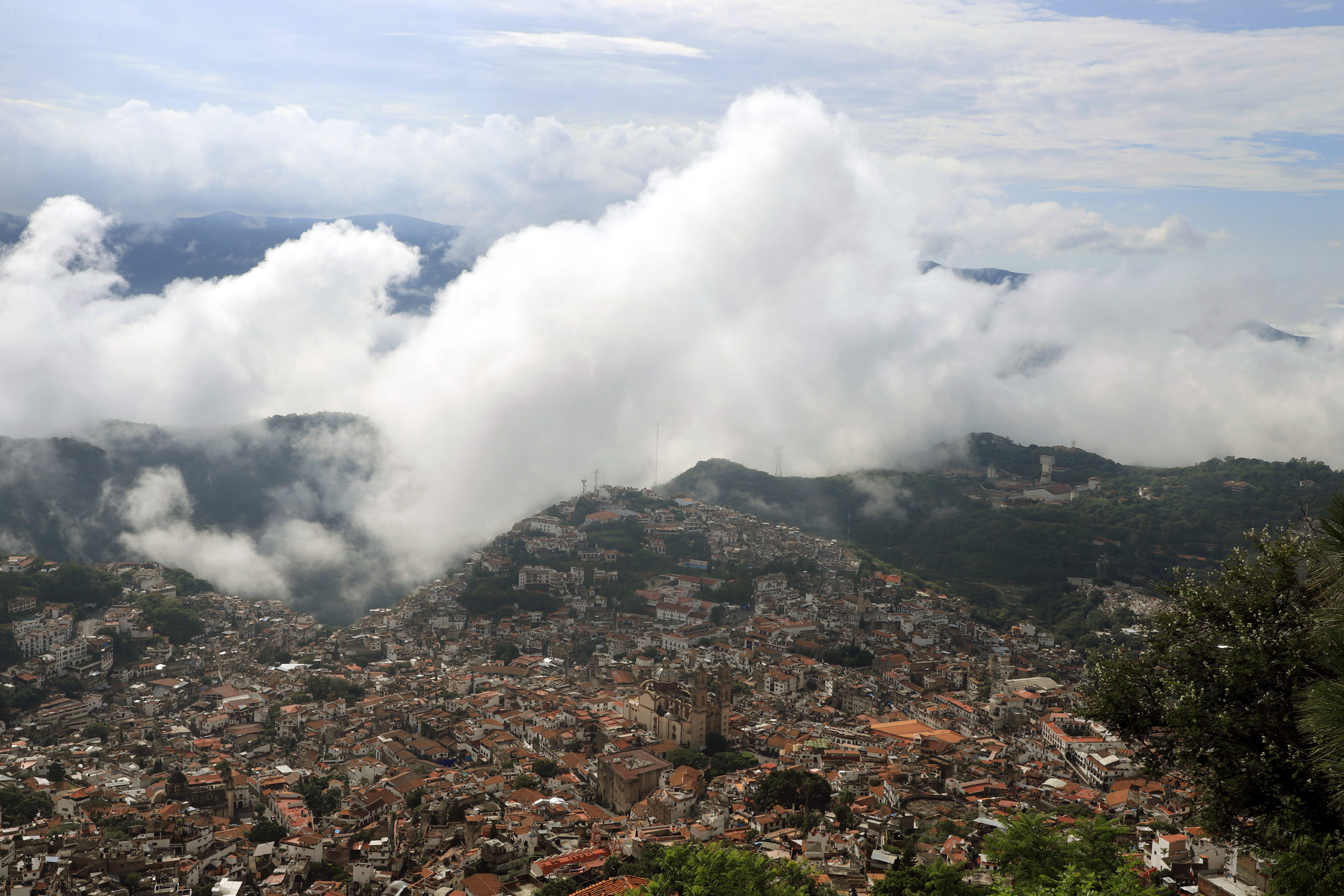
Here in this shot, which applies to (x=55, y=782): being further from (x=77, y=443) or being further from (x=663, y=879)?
(x=77, y=443)

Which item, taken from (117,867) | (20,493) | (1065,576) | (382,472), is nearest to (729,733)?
(117,867)

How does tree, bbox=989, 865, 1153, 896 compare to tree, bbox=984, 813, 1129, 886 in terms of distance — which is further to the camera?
tree, bbox=984, 813, 1129, 886

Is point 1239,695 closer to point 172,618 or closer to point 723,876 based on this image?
point 723,876

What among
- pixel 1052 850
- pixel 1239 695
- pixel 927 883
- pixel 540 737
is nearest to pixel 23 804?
pixel 540 737

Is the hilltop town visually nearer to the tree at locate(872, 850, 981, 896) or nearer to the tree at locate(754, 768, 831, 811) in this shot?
the tree at locate(754, 768, 831, 811)

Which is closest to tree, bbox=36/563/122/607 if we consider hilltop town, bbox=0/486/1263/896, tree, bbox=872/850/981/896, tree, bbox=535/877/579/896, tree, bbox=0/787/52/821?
hilltop town, bbox=0/486/1263/896
